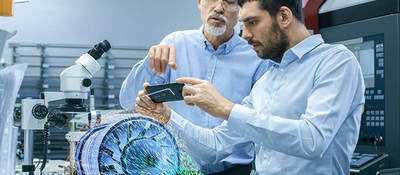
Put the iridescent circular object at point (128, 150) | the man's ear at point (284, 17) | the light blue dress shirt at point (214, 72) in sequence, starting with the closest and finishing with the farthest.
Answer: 1. the iridescent circular object at point (128, 150)
2. the man's ear at point (284, 17)
3. the light blue dress shirt at point (214, 72)

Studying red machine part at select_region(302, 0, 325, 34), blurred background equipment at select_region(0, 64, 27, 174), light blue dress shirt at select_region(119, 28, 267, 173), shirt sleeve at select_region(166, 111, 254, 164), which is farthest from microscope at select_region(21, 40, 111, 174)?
red machine part at select_region(302, 0, 325, 34)

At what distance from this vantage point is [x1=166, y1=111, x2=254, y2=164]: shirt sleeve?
1392 mm

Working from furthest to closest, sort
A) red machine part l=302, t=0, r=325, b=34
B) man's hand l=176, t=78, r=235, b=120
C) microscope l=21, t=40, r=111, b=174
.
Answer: red machine part l=302, t=0, r=325, b=34
microscope l=21, t=40, r=111, b=174
man's hand l=176, t=78, r=235, b=120

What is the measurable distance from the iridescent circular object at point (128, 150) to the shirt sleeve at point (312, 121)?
0.32m

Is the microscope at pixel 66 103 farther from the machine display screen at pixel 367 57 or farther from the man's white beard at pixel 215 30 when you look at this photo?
the machine display screen at pixel 367 57

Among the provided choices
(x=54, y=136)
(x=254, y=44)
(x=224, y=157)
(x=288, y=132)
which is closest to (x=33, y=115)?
(x=224, y=157)

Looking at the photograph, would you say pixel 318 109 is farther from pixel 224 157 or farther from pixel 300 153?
pixel 224 157

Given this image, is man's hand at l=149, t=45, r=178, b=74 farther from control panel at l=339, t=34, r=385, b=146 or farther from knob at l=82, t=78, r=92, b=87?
control panel at l=339, t=34, r=385, b=146

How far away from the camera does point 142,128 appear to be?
979 millimetres

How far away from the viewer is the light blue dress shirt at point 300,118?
49.2 inches

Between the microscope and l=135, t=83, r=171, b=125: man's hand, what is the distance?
522 millimetres

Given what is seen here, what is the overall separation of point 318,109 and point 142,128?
1.70ft

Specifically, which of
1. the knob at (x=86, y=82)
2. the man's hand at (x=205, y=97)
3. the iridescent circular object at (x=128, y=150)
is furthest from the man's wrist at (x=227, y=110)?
the knob at (x=86, y=82)

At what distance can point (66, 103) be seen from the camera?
1.81 metres
